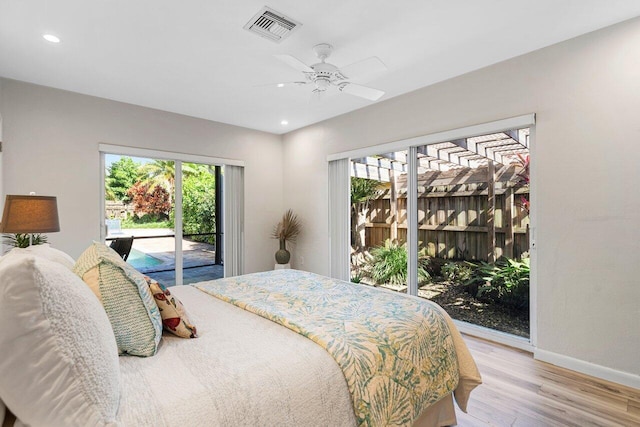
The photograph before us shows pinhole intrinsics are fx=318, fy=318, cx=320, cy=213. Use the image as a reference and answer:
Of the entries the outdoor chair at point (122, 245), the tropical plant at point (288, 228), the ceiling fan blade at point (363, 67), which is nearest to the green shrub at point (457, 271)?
the ceiling fan blade at point (363, 67)

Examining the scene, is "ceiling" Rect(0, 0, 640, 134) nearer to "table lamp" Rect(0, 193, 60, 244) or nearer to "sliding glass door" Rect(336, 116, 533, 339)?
"sliding glass door" Rect(336, 116, 533, 339)

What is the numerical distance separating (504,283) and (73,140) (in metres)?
4.83

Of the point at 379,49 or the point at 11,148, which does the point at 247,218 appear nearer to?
the point at 11,148

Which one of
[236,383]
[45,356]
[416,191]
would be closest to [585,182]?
[416,191]

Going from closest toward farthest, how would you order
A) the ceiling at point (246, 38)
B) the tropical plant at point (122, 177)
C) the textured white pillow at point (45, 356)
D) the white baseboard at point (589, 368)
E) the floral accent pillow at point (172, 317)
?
the textured white pillow at point (45, 356)
the floral accent pillow at point (172, 317)
the ceiling at point (246, 38)
the white baseboard at point (589, 368)
the tropical plant at point (122, 177)

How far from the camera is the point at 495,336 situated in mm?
3049

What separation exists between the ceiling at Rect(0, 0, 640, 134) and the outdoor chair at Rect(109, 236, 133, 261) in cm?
175

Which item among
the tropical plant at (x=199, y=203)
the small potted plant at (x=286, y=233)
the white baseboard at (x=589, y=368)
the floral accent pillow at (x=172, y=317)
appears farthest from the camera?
the small potted plant at (x=286, y=233)

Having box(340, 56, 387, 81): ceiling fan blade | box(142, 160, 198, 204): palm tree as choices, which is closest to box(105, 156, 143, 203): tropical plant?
box(142, 160, 198, 204): palm tree

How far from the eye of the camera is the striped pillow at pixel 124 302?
1.22 meters

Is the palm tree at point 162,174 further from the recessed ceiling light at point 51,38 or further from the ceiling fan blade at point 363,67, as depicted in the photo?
the ceiling fan blade at point 363,67

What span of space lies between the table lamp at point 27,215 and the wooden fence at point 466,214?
333cm

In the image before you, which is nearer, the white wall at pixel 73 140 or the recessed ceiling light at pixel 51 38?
the recessed ceiling light at pixel 51 38

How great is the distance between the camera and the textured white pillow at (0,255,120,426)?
722mm
